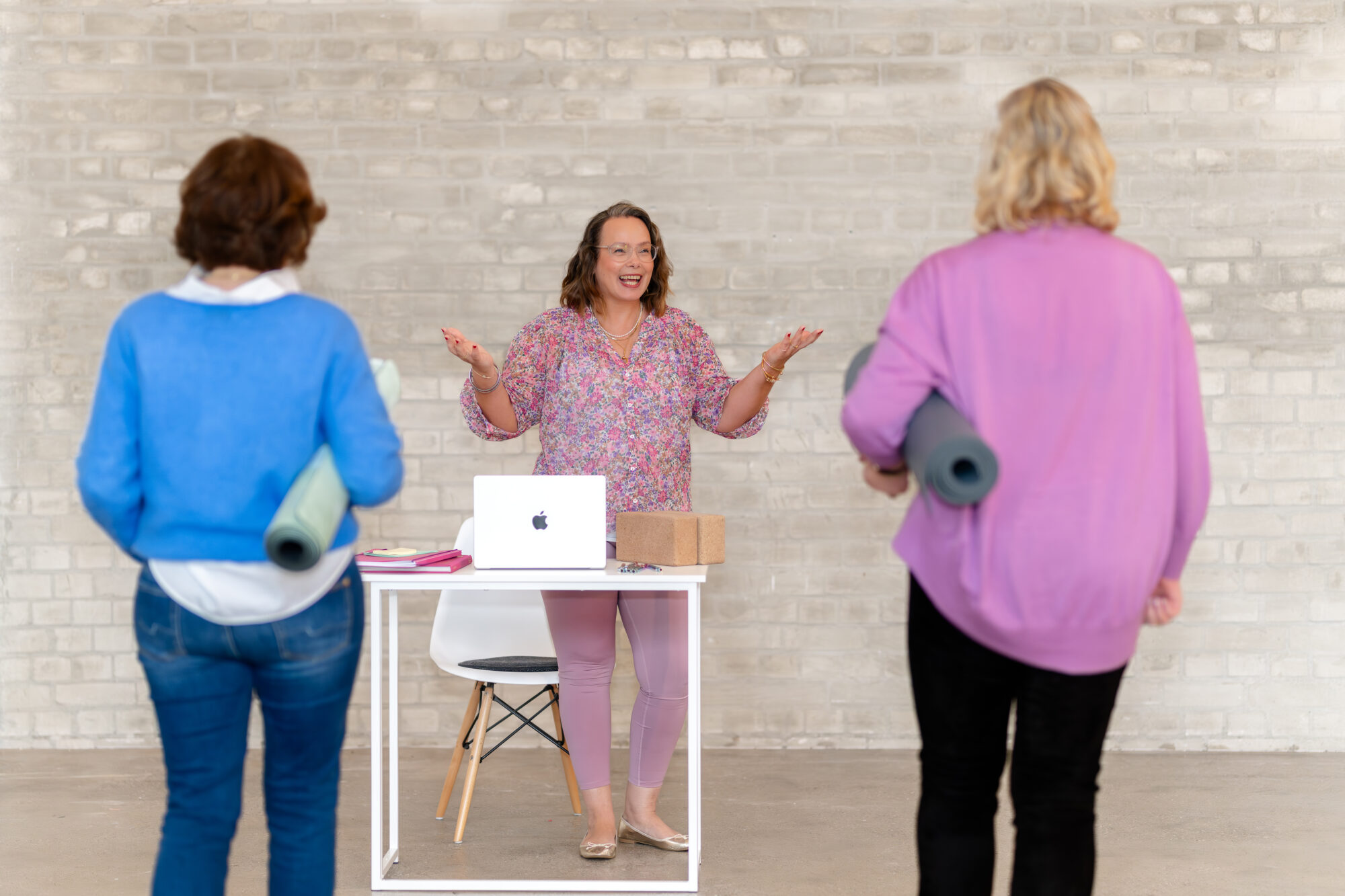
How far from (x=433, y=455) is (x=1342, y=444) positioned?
305 cm

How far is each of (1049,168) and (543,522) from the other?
1488mm

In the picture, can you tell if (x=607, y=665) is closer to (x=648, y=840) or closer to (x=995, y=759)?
(x=648, y=840)

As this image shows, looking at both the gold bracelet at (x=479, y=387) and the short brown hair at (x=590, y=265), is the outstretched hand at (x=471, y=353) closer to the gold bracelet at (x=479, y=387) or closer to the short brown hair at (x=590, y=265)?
the gold bracelet at (x=479, y=387)

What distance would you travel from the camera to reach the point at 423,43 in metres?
4.36

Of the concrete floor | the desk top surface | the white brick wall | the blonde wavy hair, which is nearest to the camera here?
the blonde wavy hair

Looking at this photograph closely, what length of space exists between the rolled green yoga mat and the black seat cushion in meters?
1.62

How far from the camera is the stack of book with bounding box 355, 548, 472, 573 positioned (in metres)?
2.92

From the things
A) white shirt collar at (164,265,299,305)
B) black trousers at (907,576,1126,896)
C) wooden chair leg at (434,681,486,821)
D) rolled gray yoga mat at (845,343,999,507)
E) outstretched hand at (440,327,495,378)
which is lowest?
wooden chair leg at (434,681,486,821)

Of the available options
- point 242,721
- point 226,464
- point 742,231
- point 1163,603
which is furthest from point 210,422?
point 742,231

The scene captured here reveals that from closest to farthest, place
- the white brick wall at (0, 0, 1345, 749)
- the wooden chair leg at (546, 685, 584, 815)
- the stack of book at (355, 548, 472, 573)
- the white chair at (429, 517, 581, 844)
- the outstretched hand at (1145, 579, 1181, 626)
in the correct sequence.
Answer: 1. the outstretched hand at (1145, 579, 1181, 626)
2. the stack of book at (355, 548, 472, 573)
3. the white chair at (429, 517, 581, 844)
4. the wooden chair leg at (546, 685, 584, 815)
5. the white brick wall at (0, 0, 1345, 749)

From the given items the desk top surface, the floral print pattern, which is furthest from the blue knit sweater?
the floral print pattern

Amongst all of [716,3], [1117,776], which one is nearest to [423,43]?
[716,3]

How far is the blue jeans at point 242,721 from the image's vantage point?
5.85 ft

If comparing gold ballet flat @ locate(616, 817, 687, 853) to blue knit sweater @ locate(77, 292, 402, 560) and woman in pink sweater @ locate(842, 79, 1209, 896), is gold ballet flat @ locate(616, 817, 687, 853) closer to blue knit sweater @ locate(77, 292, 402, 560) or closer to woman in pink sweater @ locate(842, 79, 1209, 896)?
woman in pink sweater @ locate(842, 79, 1209, 896)
